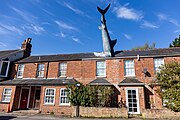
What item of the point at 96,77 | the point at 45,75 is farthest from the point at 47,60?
the point at 96,77

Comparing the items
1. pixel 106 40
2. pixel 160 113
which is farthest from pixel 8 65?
pixel 160 113

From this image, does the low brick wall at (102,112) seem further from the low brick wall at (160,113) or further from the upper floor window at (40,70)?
the upper floor window at (40,70)

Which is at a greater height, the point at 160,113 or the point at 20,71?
the point at 20,71

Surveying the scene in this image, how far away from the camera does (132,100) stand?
15.2m

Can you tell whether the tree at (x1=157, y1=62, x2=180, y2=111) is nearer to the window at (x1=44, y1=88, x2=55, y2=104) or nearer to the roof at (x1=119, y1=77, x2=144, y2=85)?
the roof at (x1=119, y1=77, x2=144, y2=85)

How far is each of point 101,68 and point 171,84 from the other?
8.14 m

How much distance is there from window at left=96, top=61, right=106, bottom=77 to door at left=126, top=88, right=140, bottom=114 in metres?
3.94

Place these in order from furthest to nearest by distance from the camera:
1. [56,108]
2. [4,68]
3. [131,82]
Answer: [4,68], [56,108], [131,82]

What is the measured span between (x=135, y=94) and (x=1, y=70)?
728 inches

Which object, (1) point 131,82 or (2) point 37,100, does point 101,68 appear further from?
(2) point 37,100

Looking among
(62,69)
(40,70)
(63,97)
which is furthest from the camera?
(40,70)

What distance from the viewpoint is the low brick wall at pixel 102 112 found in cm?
1316

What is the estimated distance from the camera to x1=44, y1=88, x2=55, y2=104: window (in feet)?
56.3

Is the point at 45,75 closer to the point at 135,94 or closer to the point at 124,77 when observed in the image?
the point at 124,77
